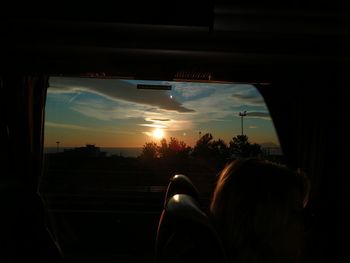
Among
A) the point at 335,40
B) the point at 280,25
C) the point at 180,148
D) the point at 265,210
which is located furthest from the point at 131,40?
the point at 180,148

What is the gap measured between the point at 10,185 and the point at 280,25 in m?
1.56

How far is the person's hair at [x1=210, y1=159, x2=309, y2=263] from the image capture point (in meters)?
0.94

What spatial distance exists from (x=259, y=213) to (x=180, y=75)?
167cm

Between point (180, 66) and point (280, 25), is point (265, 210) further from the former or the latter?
point (180, 66)

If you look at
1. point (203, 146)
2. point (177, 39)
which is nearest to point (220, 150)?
point (203, 146)

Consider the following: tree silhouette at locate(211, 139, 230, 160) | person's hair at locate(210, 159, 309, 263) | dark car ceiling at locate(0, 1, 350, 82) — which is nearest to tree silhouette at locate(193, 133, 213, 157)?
tree silhouette at locate(211, 139, 230, 160)

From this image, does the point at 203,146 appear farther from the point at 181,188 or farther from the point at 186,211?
the point at 186,211

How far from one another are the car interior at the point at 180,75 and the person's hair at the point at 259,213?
0.09 m

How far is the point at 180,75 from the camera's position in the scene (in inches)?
98.7

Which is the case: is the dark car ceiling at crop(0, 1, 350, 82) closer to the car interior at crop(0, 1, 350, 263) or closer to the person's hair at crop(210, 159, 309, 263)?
the car interior at crop(0, 1, 350, 263)

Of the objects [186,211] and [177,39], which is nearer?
[186,211]

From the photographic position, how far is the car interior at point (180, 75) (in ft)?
5.49

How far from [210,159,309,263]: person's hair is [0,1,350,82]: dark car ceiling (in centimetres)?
111

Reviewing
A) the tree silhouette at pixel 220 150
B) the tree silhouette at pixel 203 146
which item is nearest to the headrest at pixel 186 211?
the tree silhouette at pixel 220 150
